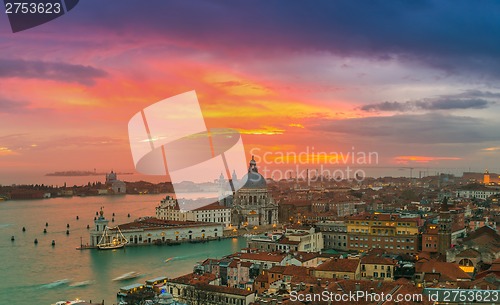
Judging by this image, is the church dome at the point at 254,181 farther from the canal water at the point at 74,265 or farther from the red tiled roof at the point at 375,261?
the red tiled roof at the point at 375,261

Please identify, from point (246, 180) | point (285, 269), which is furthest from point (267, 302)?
point (246, 180)

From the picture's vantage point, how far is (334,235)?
12.2 meters

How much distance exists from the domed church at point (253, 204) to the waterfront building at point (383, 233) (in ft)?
25.6

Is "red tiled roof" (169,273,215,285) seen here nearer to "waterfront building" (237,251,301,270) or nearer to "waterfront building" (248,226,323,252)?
"waterfront building" (237,251,301,270)

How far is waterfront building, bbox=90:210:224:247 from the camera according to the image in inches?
556

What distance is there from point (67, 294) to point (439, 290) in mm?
5315

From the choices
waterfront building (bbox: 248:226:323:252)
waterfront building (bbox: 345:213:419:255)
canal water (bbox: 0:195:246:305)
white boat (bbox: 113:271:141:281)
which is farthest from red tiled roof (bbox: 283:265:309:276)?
waterfront building (bbox: 345:213:419:255)

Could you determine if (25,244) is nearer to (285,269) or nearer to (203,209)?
(203,209)

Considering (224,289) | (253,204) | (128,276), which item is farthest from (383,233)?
(253,204)

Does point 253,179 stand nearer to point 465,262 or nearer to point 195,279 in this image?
point 465,262

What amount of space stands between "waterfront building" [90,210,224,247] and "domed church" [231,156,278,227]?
10.9ft

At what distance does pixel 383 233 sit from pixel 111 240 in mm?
7020

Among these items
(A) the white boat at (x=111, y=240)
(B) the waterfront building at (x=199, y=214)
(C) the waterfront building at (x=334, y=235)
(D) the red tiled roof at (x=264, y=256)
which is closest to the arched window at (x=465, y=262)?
(D) the red tiled roof at (x=264, y=256)

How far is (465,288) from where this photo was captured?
5.82 meters
